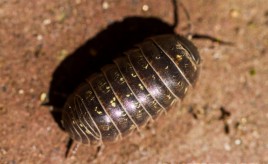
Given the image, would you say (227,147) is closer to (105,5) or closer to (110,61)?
(110,61)

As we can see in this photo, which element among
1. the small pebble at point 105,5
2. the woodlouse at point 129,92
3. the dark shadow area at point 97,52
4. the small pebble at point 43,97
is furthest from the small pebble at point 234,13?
the small pebble at point 43,97

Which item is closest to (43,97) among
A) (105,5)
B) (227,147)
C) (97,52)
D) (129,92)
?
(97,52)

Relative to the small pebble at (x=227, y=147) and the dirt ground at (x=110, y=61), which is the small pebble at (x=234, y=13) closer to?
the dirt ground at (x=110, y=61)

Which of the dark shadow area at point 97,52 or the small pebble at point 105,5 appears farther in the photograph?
the small pebble at point 105,5

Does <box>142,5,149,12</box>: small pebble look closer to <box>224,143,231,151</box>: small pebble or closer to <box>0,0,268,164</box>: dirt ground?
<box>0,0,268,164</box>: dirt ground

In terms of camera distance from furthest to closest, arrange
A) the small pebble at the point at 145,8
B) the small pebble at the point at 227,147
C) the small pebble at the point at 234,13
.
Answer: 1. the small pebble at the point at 234,13
2. the small pebble at the point at 145,8
3. the small pebble at the point at 227,147

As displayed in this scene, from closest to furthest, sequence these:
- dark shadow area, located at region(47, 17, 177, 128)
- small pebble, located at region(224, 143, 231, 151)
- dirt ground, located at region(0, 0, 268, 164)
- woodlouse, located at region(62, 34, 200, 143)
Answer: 1. woodlouse, located at region(62, 34, 200, 143)
2. dirt ground, located at region(0, 0, 268, 164)
3. dark shadow area, located at region(47, 17, 177, 128)
4. small pebble, located at region(224, 143, 231, 151)

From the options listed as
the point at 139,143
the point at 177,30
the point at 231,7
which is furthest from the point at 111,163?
the point at 231,7

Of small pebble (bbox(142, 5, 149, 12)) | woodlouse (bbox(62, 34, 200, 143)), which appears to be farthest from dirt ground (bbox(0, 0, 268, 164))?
woodlouse (bbox(62, 34, 200, 143))
